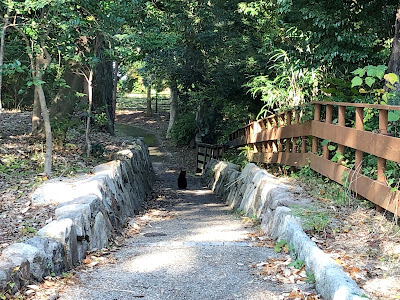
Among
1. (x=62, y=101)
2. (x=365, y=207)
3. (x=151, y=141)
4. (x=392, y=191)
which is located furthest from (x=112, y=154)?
(x=151, y=141)

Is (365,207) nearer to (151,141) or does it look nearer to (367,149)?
(367,149)

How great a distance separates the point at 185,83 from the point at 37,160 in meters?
9.97

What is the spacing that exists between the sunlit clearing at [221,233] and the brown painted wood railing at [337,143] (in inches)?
57.4

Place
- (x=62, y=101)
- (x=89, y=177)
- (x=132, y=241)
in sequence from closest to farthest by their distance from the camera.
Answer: (x=132, y=241) → (x=89, y=177) → (x=62, y=101)

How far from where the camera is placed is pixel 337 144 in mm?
6012

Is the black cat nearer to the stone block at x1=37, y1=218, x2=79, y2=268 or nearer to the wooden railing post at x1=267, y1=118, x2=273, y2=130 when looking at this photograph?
the wooden railing post at x1=267, y1=118, x2=273, y2=130

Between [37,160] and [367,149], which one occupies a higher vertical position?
[367,149]

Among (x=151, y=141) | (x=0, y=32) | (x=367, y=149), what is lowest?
(x=151, y=141)

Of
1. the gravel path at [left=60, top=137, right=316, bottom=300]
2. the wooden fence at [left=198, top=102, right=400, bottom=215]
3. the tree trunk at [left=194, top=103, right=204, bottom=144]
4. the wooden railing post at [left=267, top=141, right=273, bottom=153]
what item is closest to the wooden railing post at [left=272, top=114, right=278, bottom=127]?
the wooden fence at [left=198, top=102, right=400, bottom=215]

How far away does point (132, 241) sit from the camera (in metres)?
6.03

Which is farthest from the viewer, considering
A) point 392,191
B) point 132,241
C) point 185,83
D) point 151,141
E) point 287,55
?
point 151,141

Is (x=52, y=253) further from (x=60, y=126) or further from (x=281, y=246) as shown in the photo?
(x=60, y=126)

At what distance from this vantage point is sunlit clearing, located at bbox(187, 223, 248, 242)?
5891mm

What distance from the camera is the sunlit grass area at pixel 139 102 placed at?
129 ft
